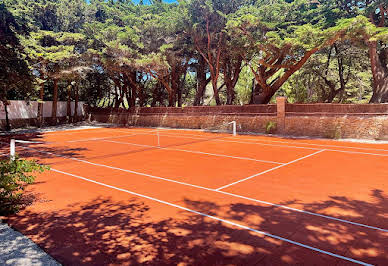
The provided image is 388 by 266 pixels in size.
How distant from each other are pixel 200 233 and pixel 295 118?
51.4 feet

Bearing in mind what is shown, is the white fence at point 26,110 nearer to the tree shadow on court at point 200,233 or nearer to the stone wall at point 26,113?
the stone wall at point 26,113

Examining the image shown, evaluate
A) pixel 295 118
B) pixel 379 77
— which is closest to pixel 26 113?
pixel 295 118

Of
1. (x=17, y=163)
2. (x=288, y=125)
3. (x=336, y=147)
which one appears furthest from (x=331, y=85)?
(x=17, y=163)

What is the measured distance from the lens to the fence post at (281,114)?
18500mm

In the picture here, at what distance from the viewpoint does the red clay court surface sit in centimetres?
366

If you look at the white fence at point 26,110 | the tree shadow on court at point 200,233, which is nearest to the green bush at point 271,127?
the tree shadow on court at point 200,233

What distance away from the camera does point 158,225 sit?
458 cm

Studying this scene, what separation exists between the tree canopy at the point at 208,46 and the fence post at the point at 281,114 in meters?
2.38

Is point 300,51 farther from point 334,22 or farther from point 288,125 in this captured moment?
point 288,125

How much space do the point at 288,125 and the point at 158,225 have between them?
1579 centimetres

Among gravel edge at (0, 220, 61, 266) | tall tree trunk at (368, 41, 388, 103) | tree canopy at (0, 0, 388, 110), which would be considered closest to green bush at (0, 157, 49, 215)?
gravel edge at (0, 220, 61, 266)

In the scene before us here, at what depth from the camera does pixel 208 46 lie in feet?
73.2

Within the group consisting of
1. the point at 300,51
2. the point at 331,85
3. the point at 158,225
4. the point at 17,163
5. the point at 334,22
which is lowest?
the point at 158,225

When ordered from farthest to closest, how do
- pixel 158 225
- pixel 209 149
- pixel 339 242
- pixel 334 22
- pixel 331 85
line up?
pixel 331 85 < pixel 334 22 < pixel 209 149 < pixel 158 225 < pixel 339 242
